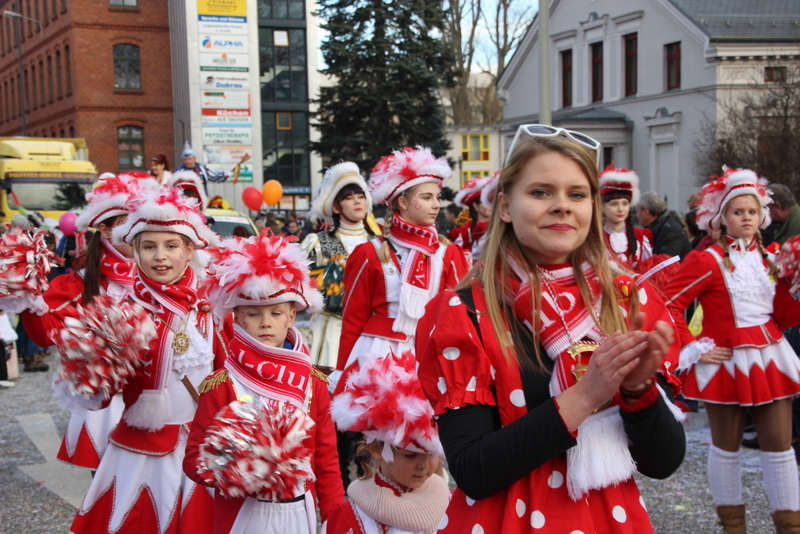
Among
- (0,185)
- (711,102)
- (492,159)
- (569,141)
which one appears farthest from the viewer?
(492,159)

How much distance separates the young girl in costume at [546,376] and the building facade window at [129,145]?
4241 cm

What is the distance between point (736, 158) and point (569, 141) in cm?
2071

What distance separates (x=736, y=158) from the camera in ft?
68.7

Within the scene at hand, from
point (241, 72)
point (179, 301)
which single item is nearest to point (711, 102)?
point (241, 72)

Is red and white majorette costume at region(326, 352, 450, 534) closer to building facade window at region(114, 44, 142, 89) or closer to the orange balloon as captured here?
the orange balloon

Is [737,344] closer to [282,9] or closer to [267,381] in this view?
[267,381]

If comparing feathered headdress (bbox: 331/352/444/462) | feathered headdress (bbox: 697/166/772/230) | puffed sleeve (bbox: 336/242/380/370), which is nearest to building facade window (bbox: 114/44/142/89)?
puffed sleeve (bbox: 336/242/380/370)

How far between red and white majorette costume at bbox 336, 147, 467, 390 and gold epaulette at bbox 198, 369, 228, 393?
5.69 feet

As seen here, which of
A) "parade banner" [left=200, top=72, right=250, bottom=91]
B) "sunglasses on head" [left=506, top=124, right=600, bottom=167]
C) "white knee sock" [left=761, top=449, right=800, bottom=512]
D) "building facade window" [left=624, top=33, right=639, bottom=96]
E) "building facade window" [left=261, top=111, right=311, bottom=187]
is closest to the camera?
"sunglasses on head" [left=506, top=124, right=600, bottom=167]

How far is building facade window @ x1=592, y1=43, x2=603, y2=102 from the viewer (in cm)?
3641

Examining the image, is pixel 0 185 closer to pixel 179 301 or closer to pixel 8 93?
pixel 179 301

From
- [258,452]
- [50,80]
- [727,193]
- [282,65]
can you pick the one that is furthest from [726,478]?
[50,80]

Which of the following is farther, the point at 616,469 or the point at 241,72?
the point at 241,72

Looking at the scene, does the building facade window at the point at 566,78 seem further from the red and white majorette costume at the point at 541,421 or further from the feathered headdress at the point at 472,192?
the red and white majorette costume at the point at 541,421
